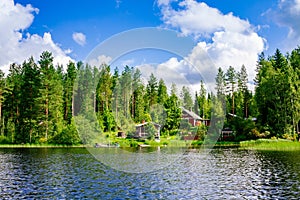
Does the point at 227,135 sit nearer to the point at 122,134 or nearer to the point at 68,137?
the point at 68,137

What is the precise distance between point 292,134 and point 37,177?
45.4 metres

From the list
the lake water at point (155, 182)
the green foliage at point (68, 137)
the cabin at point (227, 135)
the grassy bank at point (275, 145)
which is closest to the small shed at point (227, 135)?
the cabin at point (227, 135)

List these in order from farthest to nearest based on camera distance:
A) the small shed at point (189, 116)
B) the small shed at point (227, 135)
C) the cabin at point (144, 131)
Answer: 1. the small shed at point (227, 135)
2. the small shed at point (189, 116)
3. the cabin at point (144, 131)

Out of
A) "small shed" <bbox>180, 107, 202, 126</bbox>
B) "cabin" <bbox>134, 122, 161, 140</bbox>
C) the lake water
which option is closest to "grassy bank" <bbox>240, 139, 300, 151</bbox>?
the lake water

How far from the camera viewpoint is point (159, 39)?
1659cm

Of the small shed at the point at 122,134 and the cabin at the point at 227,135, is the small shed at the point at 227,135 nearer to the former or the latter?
the cabin at the point at 227,135

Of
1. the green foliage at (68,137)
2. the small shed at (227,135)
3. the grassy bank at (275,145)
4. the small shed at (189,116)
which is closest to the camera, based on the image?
the small shed at (189,116)

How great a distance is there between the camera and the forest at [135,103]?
23.0m

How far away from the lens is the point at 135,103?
72.5 ft

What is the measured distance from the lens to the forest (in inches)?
904

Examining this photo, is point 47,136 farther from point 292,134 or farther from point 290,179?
point 290,179

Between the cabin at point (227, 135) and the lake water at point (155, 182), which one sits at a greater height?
the cabin at point (227, 135)

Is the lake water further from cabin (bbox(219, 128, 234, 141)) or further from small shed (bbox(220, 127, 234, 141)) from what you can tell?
small shed (bbox(220, 127, 234, 141))

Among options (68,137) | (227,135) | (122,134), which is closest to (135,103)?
(122,134)
